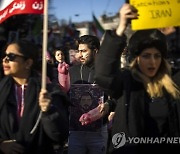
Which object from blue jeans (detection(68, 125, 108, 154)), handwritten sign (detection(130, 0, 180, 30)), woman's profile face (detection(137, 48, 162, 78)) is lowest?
blue jeans (detection(68, 125, 108, 154))

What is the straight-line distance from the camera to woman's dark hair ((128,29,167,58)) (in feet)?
9.71

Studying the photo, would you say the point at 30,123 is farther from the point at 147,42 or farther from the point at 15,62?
the point at 147,42

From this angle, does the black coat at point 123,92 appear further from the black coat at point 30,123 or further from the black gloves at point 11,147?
the black gloves at point 11,147

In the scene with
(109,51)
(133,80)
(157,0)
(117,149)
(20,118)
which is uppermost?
(157,0)

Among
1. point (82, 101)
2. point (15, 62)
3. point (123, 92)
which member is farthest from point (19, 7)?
point (123, 92)

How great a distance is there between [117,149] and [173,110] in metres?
0.49

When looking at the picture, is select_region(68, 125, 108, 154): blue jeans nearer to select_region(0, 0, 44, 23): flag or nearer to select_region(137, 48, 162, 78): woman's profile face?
select_region(0, 0, 44, 23): flag

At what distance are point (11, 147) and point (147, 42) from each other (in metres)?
1.21

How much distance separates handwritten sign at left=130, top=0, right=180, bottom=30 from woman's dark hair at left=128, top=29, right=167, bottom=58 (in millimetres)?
69

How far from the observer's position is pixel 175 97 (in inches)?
114

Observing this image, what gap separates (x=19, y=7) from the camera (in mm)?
3875

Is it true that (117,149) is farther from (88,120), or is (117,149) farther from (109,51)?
(88,120)

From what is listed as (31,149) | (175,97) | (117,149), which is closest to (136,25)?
Result: (175,97)

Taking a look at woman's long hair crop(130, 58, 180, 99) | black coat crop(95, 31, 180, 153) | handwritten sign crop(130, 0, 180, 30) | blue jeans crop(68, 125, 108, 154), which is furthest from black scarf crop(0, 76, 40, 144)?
blue jeans crop(68, 125, 108, 154)
